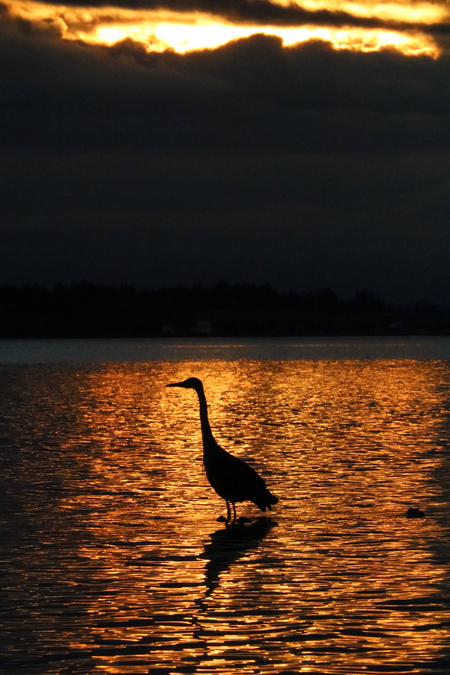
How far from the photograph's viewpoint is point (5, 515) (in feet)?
63.5

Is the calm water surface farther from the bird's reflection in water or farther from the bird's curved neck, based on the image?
the bird's curved neck

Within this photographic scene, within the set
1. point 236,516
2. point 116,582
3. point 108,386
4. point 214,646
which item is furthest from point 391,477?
point 108,386

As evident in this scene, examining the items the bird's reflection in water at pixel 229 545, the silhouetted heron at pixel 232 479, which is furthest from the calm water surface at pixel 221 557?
the silhouetted heron at pixel 232 479

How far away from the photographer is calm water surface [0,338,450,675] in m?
11.2

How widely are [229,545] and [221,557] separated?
936 mm

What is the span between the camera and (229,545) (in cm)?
1681

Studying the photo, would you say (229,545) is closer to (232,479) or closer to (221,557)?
(221,557)

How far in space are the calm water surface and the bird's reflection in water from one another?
0.03m

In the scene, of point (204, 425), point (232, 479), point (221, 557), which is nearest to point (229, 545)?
point (221, 557)

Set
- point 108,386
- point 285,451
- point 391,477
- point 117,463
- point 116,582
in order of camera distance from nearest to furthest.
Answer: point 116,582 < point 391,477 < point 117,463 < point 285,451 < point 108,386

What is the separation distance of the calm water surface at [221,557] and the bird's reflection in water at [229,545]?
0.03 m

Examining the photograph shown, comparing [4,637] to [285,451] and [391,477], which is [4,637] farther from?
[285,451]

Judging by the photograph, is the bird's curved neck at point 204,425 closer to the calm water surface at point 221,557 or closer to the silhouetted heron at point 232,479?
the silhouetted heron at point 232,479

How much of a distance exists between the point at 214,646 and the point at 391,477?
13.4 m
